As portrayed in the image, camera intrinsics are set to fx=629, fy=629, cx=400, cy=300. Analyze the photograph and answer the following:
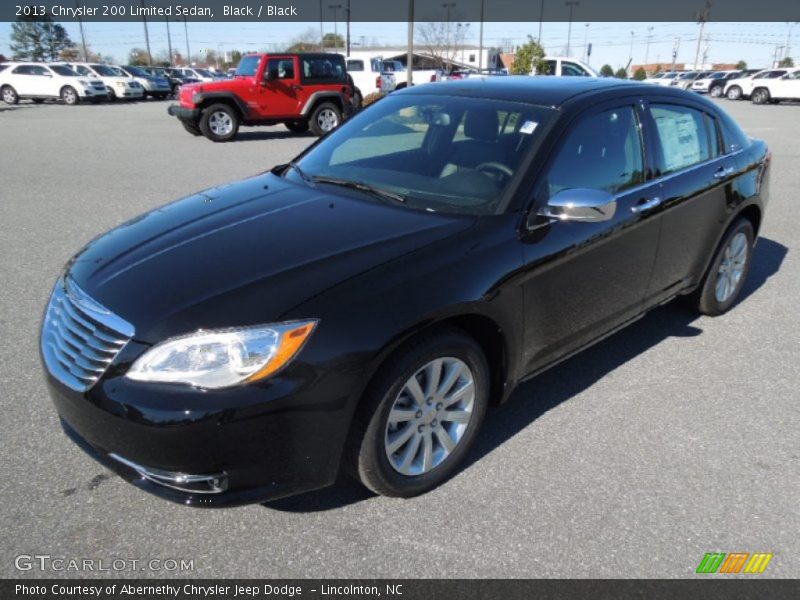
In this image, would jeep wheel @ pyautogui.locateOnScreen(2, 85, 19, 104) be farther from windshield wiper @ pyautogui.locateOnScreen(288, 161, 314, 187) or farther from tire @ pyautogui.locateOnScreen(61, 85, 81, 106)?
windshield wiper @ pyautogui.locateOnScreen(288, 161, 314, 187)

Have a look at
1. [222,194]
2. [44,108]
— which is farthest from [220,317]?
[44,108]

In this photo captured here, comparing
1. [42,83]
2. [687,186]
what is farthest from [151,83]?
[687,186]

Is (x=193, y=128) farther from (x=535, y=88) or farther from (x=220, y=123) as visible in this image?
(x=535, y=88)

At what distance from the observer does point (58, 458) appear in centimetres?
284

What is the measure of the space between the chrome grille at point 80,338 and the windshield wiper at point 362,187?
1353 mm

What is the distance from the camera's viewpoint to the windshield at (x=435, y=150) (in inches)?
118

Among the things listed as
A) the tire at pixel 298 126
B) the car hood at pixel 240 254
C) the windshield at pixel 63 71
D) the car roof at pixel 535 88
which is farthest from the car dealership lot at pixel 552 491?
the windshield at pixel 63 71

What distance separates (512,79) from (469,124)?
2.36 ft

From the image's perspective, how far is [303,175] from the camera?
355cm

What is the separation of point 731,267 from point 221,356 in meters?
3.94

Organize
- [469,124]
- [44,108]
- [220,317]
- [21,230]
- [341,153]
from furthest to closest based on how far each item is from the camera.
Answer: [44,108]
[21,230]
[341,153]
[469,124]
[220,317]

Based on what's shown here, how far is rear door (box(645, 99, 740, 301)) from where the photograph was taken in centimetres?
364

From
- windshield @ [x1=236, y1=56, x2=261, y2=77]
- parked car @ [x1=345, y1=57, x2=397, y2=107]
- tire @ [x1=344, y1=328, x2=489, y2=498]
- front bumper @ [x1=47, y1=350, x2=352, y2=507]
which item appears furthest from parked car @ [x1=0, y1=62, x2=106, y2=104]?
tire @ [x1=344, y1=328, x2=489, y2=498]

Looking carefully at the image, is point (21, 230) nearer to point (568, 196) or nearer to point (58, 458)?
point (58, 458)
